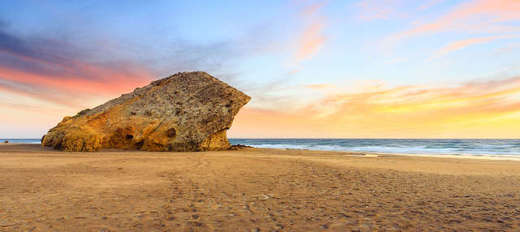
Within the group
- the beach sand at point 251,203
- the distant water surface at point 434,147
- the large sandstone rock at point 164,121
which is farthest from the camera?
the distant water surface at point 434,147

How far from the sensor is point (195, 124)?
24.8 metres

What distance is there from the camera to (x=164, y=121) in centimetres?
2478

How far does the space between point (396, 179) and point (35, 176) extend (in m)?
12.0

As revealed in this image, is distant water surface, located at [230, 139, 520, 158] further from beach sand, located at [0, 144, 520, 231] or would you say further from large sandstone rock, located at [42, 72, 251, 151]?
beach sand, located at [0, 144, 520, 231]

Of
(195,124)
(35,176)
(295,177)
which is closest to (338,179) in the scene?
(295,177)

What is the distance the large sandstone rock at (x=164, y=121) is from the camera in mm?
23344

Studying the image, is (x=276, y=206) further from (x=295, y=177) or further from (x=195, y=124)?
(x=195, y=124)

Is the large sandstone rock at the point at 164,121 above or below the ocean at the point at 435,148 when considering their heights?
above

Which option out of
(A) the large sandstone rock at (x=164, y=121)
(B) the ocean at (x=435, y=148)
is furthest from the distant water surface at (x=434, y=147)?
(A) the large sandstone rock at (x=164, y=121)

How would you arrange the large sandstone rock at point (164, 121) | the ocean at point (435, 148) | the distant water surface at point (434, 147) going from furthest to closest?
the distant water surface at point (434, 147) < the ocean at point (435, 148) < the large sandstone rock at point (164, 121)

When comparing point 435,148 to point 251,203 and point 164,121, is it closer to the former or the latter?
point 164,121

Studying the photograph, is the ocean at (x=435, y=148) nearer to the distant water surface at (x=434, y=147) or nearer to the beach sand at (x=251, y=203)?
the distant water surface at (x=434, y=147)

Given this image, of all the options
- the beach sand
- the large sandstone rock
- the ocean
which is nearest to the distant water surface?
the ocean

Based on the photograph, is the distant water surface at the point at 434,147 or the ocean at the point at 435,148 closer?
the ocean at the point at 435,148
